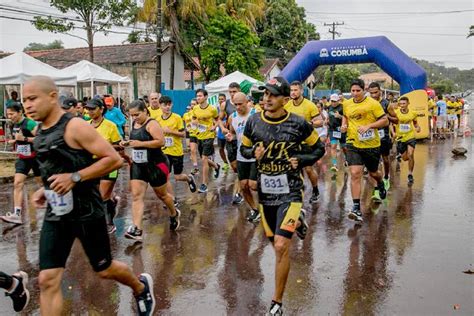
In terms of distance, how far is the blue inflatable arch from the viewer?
19.6 m

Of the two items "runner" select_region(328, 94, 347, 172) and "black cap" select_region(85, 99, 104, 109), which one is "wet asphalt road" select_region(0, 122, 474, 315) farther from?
"runner" select_region(328, 94, 347, 172)

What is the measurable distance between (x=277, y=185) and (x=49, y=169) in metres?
1.91

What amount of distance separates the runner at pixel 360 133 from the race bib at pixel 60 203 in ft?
16.2

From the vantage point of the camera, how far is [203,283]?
17.2 ft

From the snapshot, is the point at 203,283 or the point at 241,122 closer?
the point at 203,283

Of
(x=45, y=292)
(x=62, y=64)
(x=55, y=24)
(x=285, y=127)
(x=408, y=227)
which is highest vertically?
(x=55, y=24)

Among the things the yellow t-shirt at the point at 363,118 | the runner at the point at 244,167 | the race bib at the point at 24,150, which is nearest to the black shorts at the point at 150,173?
the runner at the point at 244,167

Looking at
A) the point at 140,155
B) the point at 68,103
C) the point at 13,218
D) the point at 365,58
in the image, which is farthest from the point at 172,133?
the point at 365,58

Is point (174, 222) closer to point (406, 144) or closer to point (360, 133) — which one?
point (360, 133)

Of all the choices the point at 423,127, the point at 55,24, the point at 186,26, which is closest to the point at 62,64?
the point at 55,24

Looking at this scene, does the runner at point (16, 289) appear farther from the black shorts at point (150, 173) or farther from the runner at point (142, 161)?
the black shorts at point (150, 173)

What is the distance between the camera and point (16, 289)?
4355 millimetres

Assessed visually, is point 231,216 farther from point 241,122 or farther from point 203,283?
point 203,283

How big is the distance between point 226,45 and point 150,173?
90.3 feet
